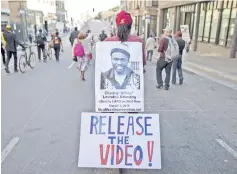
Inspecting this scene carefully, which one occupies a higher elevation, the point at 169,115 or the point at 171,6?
the point at 171,6

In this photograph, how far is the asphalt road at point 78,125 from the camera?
135 inches

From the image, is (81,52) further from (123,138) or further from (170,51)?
(123,138)

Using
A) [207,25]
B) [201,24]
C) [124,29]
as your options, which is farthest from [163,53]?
[201,24]

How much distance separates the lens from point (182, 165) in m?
3.41

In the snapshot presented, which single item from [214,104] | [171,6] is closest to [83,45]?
[214,104]

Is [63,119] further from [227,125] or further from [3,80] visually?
[3,80]

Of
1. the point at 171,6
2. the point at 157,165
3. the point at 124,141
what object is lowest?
the point at 157,165

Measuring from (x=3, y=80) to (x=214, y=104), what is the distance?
7.10 meters

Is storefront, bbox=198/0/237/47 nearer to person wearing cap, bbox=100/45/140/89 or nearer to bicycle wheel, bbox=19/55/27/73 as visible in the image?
bicycle wheel, bbox=19/55/27/73

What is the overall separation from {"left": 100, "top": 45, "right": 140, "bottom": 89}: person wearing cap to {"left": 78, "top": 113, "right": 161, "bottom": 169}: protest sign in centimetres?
35

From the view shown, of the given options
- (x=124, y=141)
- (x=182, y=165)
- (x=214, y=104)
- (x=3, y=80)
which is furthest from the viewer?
(x=3, y=80)

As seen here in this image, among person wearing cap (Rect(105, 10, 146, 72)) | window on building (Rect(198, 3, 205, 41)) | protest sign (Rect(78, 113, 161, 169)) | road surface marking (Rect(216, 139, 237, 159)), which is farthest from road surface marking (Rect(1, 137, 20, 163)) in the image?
window on building (Rect(198, 3, 205, 41))

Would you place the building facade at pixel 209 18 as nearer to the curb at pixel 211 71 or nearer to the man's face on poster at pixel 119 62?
the curb at pixel 211 71

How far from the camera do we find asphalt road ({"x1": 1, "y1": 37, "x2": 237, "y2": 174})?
11.3 feet
